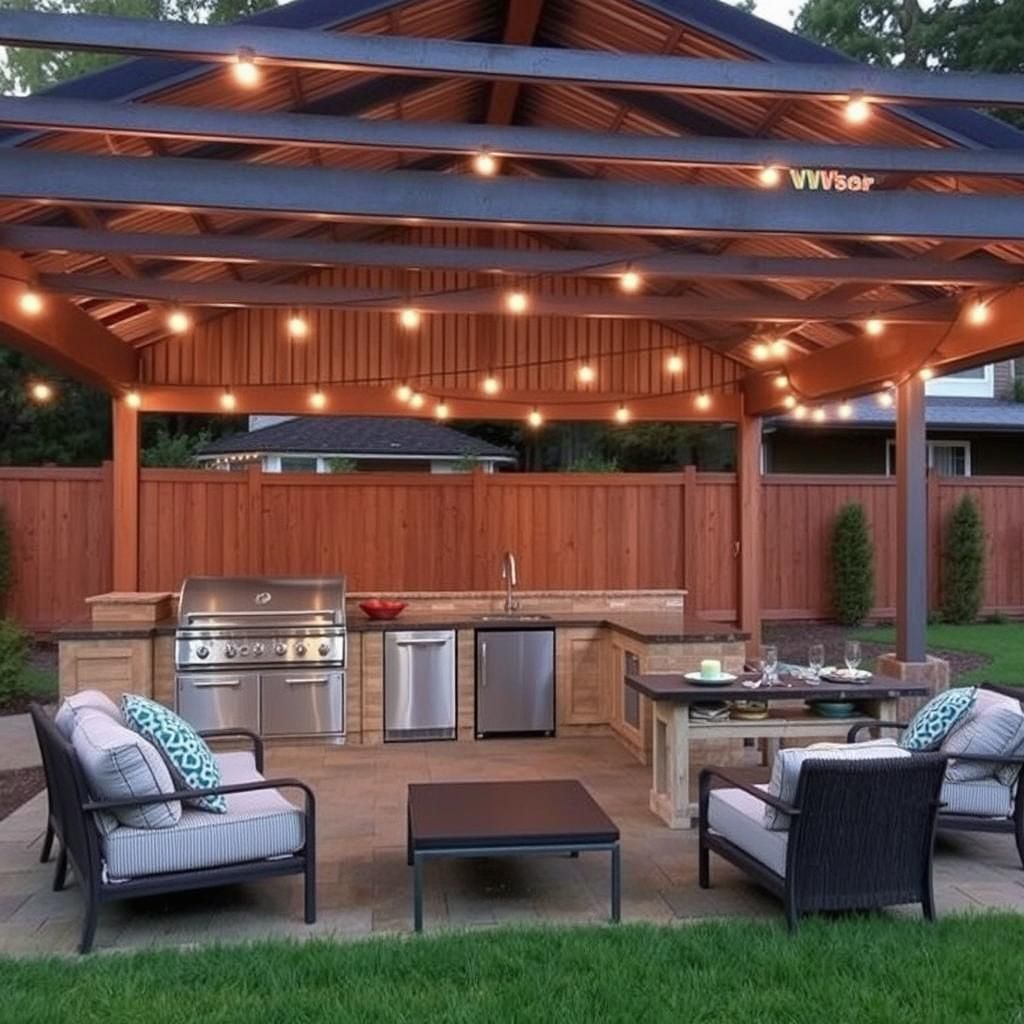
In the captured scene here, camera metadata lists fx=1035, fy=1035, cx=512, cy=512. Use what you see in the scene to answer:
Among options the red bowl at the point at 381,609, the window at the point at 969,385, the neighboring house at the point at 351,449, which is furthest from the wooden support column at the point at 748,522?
the window at the point at 969,385

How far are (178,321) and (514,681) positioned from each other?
4315 mm

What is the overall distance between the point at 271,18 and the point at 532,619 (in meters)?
4.52

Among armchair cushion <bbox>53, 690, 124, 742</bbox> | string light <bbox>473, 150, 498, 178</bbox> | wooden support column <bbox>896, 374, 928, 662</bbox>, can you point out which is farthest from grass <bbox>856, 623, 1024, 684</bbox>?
armchair cushion <bbox>53, 690, 124, 742</bbox>

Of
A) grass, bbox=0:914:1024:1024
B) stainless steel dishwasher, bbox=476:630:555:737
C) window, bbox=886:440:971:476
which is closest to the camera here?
grass, bbox=0:914:1024:1024

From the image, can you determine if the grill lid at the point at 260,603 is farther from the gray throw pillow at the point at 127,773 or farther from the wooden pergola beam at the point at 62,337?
the gray throw pillow at the point at 127,773

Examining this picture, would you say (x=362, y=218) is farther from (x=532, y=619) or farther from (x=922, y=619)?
(x=922, y=619)

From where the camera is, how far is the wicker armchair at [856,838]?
388 cm

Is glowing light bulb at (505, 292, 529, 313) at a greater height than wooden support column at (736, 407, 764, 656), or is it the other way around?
glowing light bulb at (505, 292, 529, 313)

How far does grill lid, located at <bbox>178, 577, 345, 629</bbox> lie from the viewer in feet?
24.0

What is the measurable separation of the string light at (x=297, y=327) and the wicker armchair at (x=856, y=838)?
6368 millimetres

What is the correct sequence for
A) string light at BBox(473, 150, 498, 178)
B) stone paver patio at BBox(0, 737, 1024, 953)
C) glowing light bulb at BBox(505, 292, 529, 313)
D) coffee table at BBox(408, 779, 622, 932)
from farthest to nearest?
glowing light bulb at BBox(505, 292, 529, 313)
string light at BBox(473, 150, 498, 178)
stone paver patio at BBox(0, 737, 1024, 953)
coffee table at BBox(408, 779, 622, 932)

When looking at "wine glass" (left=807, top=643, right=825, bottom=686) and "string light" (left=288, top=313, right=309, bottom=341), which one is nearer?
"wine glass" (left=807, top=643, right=825, bottom=686)

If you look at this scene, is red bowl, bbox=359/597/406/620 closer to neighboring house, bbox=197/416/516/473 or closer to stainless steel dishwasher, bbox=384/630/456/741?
stainless steel dishwasher, bbox=384/630/456/741

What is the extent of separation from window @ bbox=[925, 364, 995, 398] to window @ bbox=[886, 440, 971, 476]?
1.27 metres
